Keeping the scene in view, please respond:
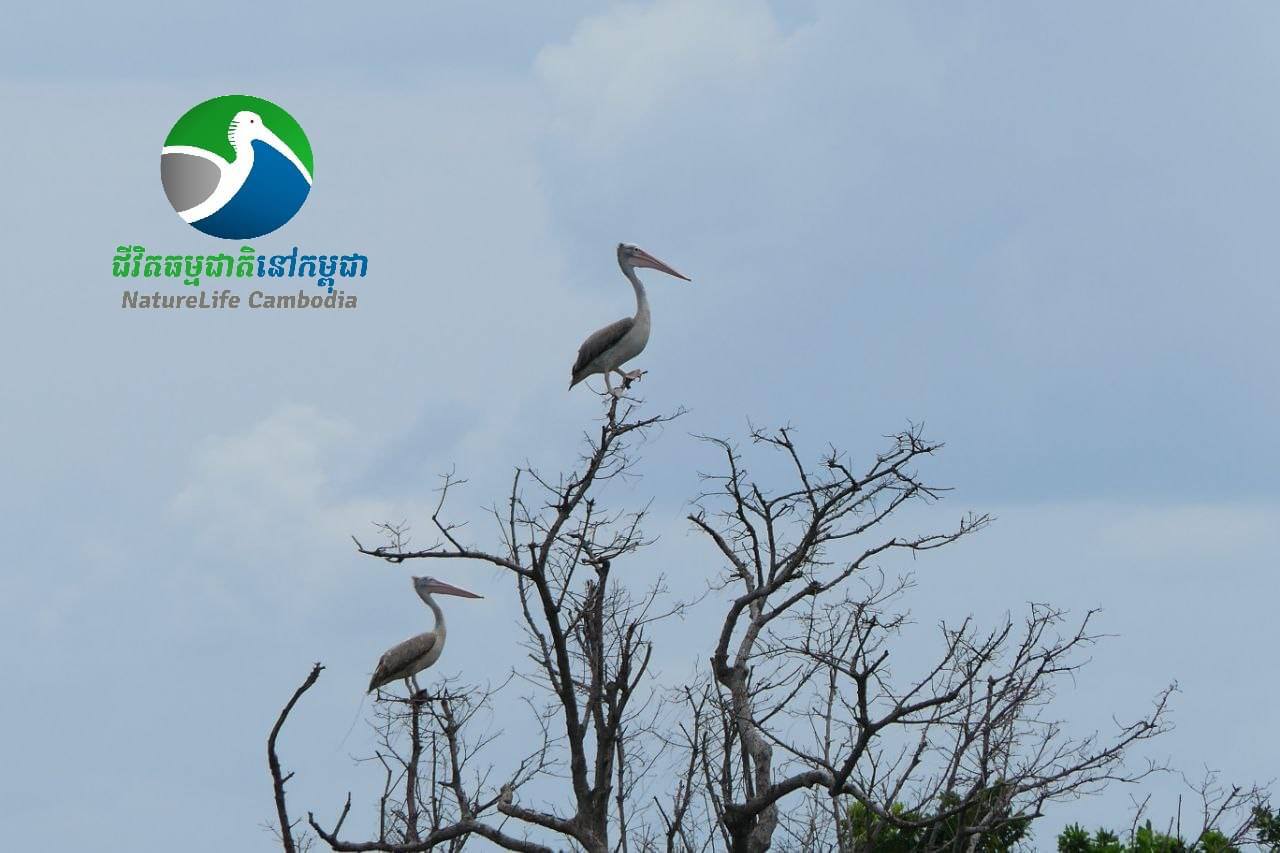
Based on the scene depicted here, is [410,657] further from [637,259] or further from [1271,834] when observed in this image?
[1271,834]

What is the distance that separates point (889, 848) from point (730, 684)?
33.7 feet

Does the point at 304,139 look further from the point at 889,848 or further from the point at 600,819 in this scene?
the point at 889,848

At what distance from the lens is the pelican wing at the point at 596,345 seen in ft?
58.0

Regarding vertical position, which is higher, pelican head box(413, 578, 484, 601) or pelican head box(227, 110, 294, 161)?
pelican head box(227, 110, 294, 161)

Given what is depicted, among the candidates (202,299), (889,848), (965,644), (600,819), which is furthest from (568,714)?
(889,848)

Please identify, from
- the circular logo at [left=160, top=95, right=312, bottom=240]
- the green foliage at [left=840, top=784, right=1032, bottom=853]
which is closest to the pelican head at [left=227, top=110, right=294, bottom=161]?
the circular logo at [left=160, top=95, right=312, bottom=240]


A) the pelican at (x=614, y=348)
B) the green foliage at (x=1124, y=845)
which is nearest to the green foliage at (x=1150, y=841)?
the green foliage at (x=1124, y=845)

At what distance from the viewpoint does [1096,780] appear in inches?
615

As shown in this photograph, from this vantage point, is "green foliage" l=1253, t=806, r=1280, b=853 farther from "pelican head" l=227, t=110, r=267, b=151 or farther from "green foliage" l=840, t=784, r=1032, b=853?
"pelican head" l=227, t=110, r=267, b=151

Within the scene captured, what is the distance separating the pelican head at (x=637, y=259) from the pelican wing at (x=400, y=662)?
15.1 ft

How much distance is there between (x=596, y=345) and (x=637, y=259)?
6.03 ft

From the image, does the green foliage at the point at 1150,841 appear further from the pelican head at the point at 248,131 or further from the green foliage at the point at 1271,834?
the pelican head at the point at 248,131

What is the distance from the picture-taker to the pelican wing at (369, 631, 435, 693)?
60.1ft

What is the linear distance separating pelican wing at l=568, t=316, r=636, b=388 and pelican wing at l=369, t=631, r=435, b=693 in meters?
3.22
